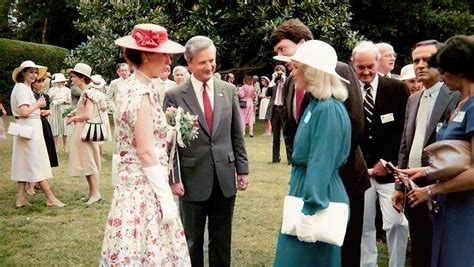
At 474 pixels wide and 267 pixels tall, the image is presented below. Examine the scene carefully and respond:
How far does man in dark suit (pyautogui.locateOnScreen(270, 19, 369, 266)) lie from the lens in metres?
4.43

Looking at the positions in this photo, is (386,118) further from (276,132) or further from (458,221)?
(276,132)

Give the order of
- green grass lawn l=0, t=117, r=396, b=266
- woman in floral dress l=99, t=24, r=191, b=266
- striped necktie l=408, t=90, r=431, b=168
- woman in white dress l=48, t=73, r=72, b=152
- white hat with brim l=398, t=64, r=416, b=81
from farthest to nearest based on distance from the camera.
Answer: woman in white dress l=48, t=73, r=72, b=152
white hat with brim l=398, t=64, r=416, b=81
green grass lawn l=0, t=117, r=396, b=266
striped necktie l=408, t=90, r=431, b=168
woman in floral dress l=99, t=24, r=191, b=266

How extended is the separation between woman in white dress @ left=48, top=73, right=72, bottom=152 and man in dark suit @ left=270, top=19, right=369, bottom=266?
446 inches

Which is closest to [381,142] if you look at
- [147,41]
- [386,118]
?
[386,118]

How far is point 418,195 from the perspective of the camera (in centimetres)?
367

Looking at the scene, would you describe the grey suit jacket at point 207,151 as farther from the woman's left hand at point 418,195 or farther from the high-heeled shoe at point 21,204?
the high-heeled shoe at point 21,204

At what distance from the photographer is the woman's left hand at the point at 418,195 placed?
3.60 m

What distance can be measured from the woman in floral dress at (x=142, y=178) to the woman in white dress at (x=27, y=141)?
5.04m

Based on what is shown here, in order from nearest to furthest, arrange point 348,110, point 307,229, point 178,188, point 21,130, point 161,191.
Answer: point 307,229, point 161,191, point 348,110, point 178,188, point 21,130

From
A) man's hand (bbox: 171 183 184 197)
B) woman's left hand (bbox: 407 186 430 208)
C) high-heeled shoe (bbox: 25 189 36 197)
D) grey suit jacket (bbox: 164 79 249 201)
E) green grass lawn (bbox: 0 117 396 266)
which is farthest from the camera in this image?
high-heeled shoe (bbox: 25 189 36 197)

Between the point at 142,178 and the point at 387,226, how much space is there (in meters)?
2.75

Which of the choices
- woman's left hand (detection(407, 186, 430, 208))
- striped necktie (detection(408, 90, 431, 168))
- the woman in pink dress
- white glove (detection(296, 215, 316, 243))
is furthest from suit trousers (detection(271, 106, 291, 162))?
white glove (detection(296, 215, 316, 243))

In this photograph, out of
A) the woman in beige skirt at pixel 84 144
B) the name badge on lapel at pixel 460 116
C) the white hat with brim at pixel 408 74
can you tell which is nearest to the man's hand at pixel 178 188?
the name badge on lapel at pixel 460 116

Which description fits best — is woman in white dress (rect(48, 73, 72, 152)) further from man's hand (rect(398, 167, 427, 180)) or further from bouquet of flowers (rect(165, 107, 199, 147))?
man's hand (rect(398, 167, 427, 180))
